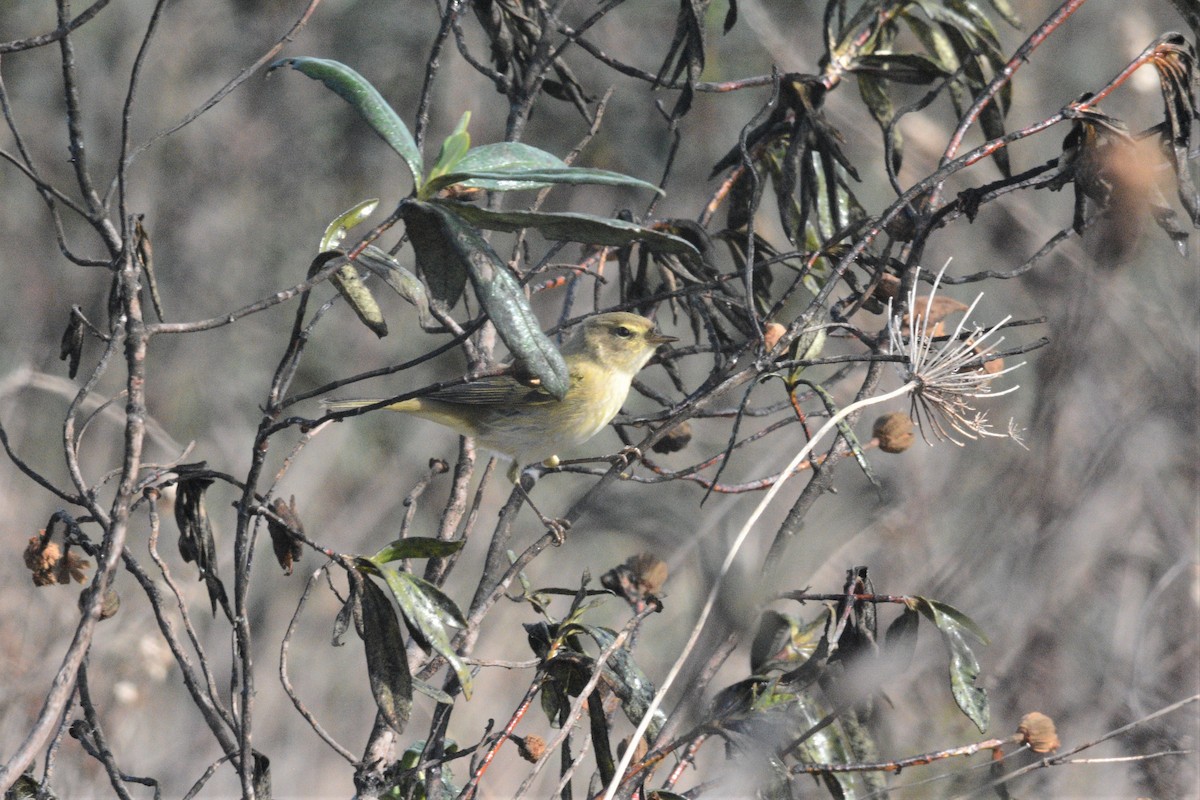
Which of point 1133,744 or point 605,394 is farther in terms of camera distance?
point 605,394

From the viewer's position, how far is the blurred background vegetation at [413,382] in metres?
2.32

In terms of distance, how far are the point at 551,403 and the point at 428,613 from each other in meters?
1.55

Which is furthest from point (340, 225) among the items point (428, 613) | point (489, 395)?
point (489, 395)

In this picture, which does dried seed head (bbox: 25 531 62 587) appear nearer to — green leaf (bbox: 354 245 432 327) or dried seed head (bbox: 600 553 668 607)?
green leaf (bbox: 354 245 432 327)

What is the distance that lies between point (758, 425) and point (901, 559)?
2578 millimetres

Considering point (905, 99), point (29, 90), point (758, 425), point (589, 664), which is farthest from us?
point (29, 90)

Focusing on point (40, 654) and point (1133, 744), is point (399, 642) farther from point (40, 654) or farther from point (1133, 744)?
point (40, 654)

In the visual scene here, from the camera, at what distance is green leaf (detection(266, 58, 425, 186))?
1.20 m

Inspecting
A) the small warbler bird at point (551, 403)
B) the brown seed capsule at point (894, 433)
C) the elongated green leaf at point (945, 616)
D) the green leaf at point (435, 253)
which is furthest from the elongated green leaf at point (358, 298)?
the small warbler bird at point (551, 403)

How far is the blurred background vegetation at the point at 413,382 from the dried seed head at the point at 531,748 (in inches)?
15.0

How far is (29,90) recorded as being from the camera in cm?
598

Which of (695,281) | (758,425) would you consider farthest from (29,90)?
(695,281)

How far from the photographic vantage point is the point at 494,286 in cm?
118

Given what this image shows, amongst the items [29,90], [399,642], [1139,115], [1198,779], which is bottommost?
[1198,779]
